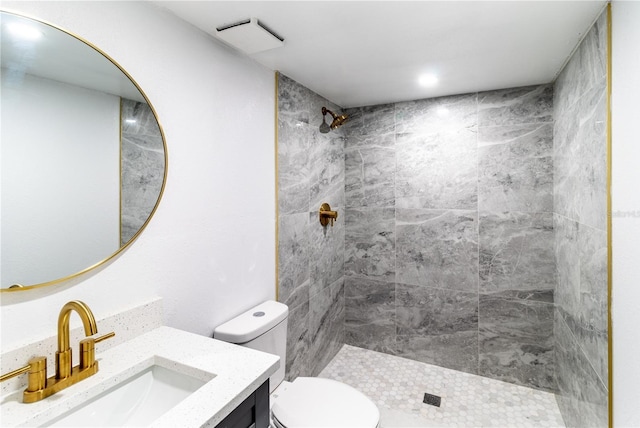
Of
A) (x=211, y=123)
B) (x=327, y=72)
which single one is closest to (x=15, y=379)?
(x=211, y=123)

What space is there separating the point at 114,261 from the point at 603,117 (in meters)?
2.01

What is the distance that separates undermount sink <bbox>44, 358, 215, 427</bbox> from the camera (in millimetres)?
958

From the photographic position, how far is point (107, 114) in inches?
45.0

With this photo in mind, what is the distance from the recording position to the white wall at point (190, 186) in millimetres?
1070

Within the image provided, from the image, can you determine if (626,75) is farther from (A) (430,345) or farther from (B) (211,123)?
(A) (430,345)

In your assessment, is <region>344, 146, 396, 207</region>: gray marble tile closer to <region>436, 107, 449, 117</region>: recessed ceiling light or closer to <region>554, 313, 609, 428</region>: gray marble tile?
<region>436, 107, 449, 117</region>: recessed ceiling light

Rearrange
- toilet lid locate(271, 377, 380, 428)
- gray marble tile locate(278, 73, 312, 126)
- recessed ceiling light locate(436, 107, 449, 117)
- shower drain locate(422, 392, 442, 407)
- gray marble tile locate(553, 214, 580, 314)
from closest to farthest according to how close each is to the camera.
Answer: toilet lid locate(271, 377, 380, 428)
gray marble tile locate(553, 214, 580, 314)
gray marble tile locate(278, 73, 312, 126)
shower drain locate(422, 392, 442, 407)
recessed ceiling light locate(436, 107, 449, 117)

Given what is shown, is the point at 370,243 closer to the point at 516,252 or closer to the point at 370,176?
the point at 370,176

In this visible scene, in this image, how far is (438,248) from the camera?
2.60 meters

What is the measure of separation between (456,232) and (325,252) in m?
1.04

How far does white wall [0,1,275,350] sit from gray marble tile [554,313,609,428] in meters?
1.67

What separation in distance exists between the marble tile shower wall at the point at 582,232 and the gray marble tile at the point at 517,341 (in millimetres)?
153

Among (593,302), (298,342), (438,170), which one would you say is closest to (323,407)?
(298,342)

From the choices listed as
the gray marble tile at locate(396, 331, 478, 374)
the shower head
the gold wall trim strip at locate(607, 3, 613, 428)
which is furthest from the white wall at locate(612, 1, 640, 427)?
the shower head
